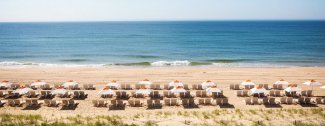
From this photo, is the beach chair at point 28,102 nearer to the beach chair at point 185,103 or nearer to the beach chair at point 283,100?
the beach chair at point 185,103

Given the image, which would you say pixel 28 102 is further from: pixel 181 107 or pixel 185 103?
pixel 185 103

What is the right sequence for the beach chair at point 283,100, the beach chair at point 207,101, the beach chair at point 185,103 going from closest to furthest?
the beach chair at point 185,103, the beach chair at point 207,101, the beach chair at point 283,100

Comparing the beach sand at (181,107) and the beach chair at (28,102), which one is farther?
the beach chair at (28,102)

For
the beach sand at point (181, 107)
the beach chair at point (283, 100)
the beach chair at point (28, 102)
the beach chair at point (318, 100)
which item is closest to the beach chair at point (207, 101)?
the beach sand at point (181, 107)

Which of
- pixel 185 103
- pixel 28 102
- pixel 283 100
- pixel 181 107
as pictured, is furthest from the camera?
pixel 283 100

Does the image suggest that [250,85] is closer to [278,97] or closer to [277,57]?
[278,97]

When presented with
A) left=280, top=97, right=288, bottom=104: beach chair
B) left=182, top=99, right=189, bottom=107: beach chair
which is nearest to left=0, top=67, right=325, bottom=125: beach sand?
left=182, top=99, right=189, bottom=107: beach chair

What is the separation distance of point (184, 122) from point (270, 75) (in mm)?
17802

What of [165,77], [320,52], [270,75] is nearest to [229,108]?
[165,77]

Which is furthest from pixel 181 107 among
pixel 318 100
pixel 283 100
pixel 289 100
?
pixel 318 100

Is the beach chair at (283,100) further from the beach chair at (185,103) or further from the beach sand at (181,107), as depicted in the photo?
the beach chair at (185,103)

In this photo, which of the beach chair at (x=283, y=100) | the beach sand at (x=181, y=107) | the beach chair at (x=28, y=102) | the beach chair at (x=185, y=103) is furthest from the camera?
the beach chair at (x=283, y=100)

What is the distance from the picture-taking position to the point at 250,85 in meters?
21.6

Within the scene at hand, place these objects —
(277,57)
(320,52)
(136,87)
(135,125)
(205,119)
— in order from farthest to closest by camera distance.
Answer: (320,52)
(277,57)
(136,87)
(205,119)
(135,125)
